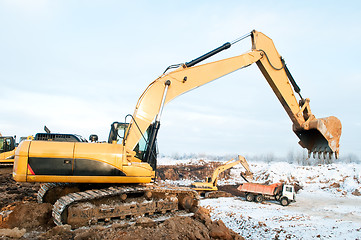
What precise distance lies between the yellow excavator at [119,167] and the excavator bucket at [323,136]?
299cm

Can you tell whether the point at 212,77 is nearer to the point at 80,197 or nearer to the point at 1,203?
the point at 80,197

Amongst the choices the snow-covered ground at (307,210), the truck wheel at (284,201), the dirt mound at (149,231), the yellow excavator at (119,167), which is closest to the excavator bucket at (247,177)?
the snow-covered ground at (307,210)

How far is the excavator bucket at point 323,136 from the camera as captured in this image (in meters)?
8.18

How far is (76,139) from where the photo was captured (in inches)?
412

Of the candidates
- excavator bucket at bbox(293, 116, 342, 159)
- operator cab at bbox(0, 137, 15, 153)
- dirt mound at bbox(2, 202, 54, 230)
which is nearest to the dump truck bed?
excavator bucket at bbox(293, 116, 342, 159)

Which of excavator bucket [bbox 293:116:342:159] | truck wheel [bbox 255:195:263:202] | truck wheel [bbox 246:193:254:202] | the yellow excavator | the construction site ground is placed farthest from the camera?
truck wheel [bbox 246:193:254:202]

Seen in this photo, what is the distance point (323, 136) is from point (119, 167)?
6.35 m

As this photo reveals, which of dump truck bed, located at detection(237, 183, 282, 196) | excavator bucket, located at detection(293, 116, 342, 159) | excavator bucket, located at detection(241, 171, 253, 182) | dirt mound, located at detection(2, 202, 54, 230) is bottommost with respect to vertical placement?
dump truck bed, located at detection(237, 183, 282, 196)

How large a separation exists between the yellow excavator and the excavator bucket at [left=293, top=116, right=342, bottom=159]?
2.99 metres

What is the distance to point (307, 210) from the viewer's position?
49.2ft

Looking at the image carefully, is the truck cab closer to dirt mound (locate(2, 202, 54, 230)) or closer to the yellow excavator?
the yellow excavator

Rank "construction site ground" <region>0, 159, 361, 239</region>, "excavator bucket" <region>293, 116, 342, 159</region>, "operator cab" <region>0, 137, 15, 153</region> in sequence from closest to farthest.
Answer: "construction site ground" <region>0, 159, 361, 239</region> < "excavator bucket" <region>293, 116, 342, 159</region> < "operator cab" <region>0, 137, 15, 153</region>

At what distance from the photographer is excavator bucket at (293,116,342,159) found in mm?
8180

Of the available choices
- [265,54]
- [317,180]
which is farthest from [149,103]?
[317,180]
